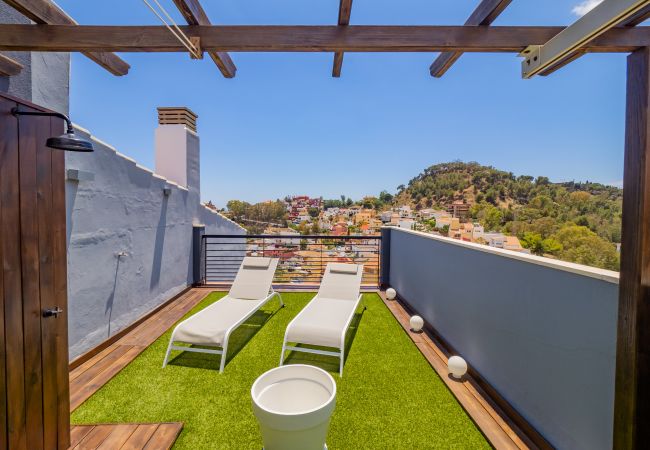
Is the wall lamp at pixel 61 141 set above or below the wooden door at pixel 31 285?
above

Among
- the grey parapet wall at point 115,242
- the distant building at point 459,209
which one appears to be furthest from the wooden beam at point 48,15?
the distant building at point 459,209

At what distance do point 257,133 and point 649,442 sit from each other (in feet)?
99.6

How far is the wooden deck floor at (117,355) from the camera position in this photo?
301 centimetres

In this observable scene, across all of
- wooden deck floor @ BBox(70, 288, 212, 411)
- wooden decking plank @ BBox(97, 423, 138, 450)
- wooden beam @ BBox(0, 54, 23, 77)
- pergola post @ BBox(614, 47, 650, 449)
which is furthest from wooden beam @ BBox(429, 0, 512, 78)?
wooden deck floor @ BBox(70, 288, 212, 411)

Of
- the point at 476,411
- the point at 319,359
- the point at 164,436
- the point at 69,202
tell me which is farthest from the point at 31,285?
the point at 476,411

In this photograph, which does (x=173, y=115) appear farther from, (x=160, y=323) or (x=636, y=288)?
(x=636, y=288)

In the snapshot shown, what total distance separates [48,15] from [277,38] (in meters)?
1.55

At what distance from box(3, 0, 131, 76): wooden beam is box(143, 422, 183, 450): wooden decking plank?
9.61 feet

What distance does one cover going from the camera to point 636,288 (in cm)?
164

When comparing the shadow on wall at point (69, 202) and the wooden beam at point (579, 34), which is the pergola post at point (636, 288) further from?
the shadow on wall at point (69, 202)

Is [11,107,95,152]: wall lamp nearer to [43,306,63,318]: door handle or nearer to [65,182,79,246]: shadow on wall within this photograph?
[43,306,63,318]: door handle

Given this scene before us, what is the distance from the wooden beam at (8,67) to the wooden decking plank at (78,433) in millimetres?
2911

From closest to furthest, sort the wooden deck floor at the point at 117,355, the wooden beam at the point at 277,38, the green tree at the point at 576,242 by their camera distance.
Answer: the wooden beam at the point at 277,38 < the wooden deck floor at the point at 117,355 < the green tree at the point at 576,242

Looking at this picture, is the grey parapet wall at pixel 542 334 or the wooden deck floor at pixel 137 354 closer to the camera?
the grey parapet wall at pixel 542 334
